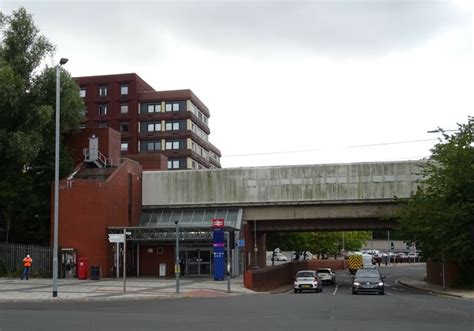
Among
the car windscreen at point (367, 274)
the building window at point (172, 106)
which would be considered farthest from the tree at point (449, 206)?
the building window at point (172, 106)

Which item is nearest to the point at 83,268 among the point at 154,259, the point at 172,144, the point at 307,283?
the point at 154,259

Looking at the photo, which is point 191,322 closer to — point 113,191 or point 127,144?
point 113,191

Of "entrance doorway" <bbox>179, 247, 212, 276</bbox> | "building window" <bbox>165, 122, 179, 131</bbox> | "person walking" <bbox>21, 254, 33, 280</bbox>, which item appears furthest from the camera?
"building window" <bbox>165, 122, 179, 131</bbox>

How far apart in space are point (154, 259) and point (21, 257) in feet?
33.6

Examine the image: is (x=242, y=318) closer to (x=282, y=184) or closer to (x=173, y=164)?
(x=282, y=184)

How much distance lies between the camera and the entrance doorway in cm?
4538

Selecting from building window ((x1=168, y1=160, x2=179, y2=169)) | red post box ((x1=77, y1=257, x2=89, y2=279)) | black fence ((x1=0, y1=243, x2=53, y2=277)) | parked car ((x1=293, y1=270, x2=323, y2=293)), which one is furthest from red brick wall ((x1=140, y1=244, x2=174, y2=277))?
building window ((x1=168, y1=160, x2=179, y2=169))

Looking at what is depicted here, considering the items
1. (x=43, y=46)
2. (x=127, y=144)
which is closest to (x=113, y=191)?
(x=43, y=46)

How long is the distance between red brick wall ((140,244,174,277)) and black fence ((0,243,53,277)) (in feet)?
26.9

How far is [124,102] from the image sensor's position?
97.3m

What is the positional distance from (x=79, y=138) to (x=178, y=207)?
10.1 meters

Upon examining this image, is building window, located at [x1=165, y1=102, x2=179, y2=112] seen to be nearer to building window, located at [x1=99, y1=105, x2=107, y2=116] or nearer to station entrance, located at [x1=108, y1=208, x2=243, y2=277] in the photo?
building window, located at [x1=99, y1=105, x2=107, y2=116]

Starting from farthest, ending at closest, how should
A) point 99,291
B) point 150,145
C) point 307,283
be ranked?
point 150,145
point 307,283
point 99,291

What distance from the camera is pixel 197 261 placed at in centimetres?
4562
